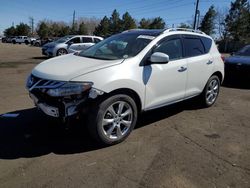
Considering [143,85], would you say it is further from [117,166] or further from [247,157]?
[247,157]

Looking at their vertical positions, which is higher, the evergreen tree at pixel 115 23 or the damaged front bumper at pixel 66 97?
the evergreen tree at pixel 115 23

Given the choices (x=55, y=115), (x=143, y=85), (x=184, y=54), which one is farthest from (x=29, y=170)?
(x=184, y=54)

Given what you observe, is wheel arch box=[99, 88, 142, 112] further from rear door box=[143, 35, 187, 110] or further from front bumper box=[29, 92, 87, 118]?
front bumper box=[29, 92, 87, 118]

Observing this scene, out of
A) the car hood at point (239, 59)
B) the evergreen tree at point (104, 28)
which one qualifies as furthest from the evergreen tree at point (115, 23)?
the car hood at point (239, 59)

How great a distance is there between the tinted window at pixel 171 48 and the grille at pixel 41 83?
182 cm

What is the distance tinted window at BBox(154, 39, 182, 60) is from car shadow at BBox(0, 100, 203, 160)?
1.28 m

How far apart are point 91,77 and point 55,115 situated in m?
0.72

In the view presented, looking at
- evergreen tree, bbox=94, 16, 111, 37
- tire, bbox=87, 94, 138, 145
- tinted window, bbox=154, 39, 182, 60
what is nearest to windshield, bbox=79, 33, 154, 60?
tinted window, bbox=154, 39, 182, 60

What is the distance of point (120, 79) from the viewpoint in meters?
4.03

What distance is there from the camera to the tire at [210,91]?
20.2 feet

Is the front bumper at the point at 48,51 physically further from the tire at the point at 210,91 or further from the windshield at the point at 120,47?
the tire at the point at 210,91

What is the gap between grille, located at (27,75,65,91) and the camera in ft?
12.5

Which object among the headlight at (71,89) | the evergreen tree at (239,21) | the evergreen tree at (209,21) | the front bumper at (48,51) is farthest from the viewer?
the evergreen tree at (209,21)

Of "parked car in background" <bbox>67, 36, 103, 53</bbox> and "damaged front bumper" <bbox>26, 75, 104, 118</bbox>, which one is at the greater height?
"parked car in background" <bbox>67, 36, 103, 53</bbox>
